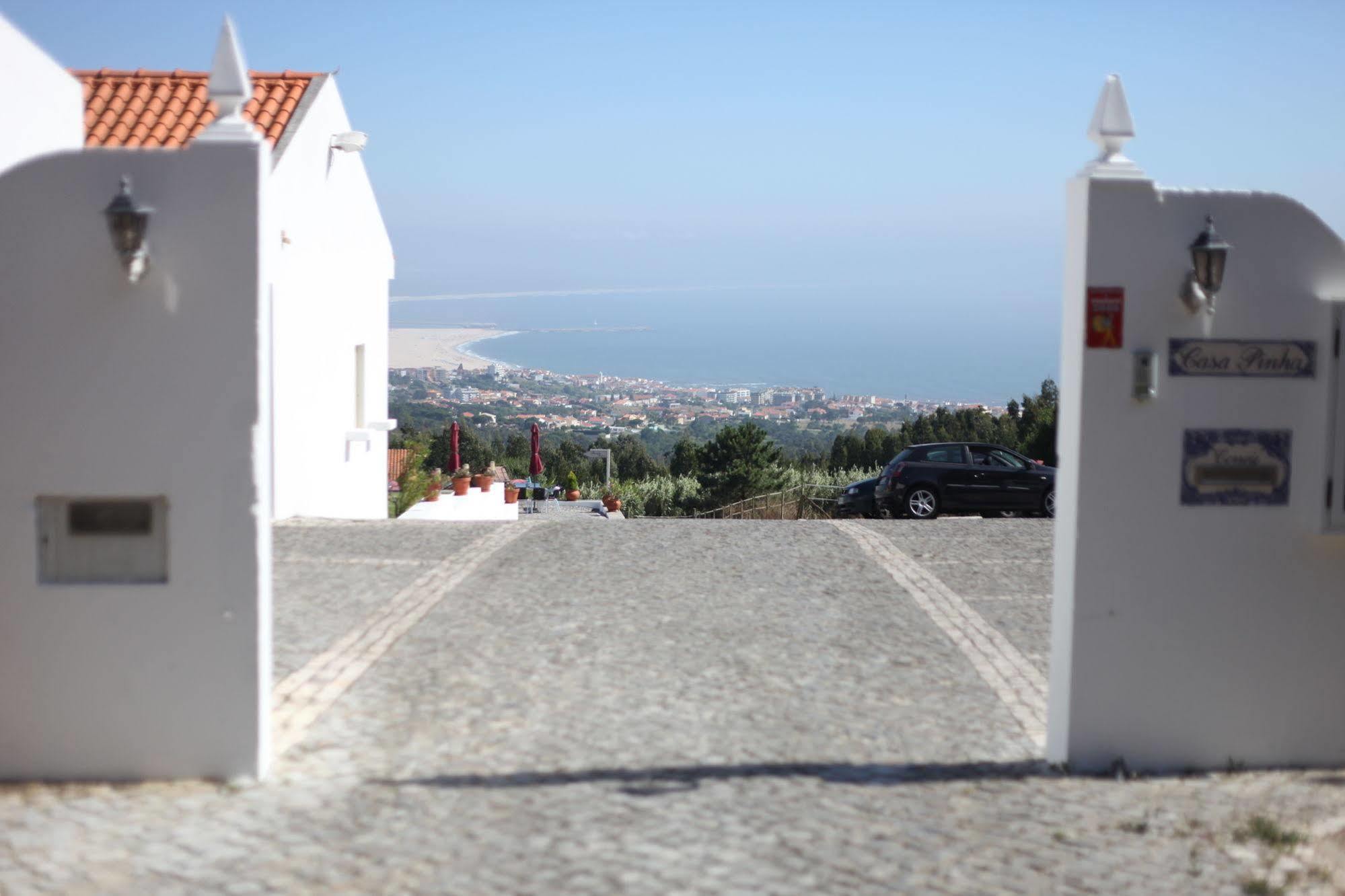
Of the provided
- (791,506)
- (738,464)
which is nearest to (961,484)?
(791,506)

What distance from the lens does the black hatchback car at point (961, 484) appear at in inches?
803

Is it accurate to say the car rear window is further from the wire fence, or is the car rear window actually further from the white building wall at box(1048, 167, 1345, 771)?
the white building wall at box(1048, 167, 1345, 771)

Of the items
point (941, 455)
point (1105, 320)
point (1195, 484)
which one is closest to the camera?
point (1105, 320)

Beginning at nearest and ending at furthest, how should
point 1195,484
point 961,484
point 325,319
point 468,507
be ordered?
point 1195,484 < point 325,319 < point 961,484 < point 468,507

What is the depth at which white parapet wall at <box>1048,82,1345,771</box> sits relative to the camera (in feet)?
20.8

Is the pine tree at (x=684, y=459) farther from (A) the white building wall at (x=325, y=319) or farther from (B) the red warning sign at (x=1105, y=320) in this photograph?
(B) the red warning sign at (x=1105, y=320)

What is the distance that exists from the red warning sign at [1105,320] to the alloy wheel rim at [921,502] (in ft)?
46.7

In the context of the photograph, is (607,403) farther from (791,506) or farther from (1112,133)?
(1112,133)

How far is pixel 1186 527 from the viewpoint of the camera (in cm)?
647

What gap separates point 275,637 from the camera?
9117 millimetres

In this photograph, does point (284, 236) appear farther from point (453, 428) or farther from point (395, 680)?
point (453, 428)

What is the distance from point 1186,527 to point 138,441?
520cm

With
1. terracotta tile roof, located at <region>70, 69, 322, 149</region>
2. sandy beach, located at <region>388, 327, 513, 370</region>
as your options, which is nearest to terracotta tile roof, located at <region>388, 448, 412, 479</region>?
terracotta tile roof, located at <region>70, 69, 322, 149</region>

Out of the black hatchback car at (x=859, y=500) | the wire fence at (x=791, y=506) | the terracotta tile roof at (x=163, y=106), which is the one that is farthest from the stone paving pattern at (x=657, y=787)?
the wire fence at (x=791, y=506)
